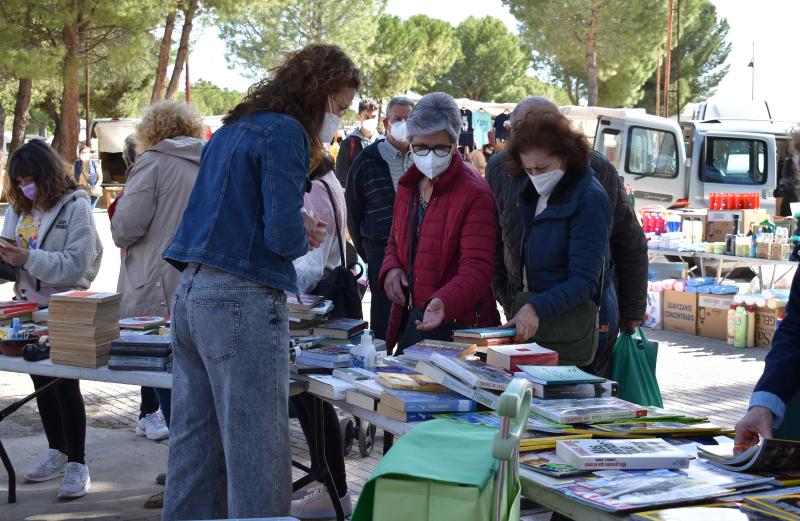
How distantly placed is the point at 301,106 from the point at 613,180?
5.43ft

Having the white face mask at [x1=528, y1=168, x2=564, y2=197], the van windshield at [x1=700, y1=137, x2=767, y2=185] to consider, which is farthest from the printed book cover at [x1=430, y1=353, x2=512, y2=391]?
the van windshield at [x1=700, y1=137, x2=767, y2=185]

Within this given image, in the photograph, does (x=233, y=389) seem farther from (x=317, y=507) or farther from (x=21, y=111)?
(x=21, y=111)

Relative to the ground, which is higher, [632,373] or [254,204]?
[254,204]

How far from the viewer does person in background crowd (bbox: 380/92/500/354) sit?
3824 millimetres

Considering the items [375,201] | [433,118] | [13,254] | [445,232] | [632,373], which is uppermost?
→ [433,118]

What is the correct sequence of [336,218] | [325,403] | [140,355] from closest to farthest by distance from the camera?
[140,355]
[325,403]
[336,218]

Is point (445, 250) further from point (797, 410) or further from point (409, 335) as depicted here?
point (797, 410)

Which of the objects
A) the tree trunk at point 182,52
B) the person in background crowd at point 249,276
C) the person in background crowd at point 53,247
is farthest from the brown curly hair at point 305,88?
the tree trunk at point 182,52

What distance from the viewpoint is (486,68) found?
214 ft

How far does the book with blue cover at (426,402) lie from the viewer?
2834 mm

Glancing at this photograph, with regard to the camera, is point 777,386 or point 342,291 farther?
point 342,291

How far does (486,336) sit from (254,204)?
995 mm

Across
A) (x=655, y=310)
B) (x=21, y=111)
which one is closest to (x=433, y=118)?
(x=655, y=310)

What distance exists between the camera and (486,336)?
3.39m
